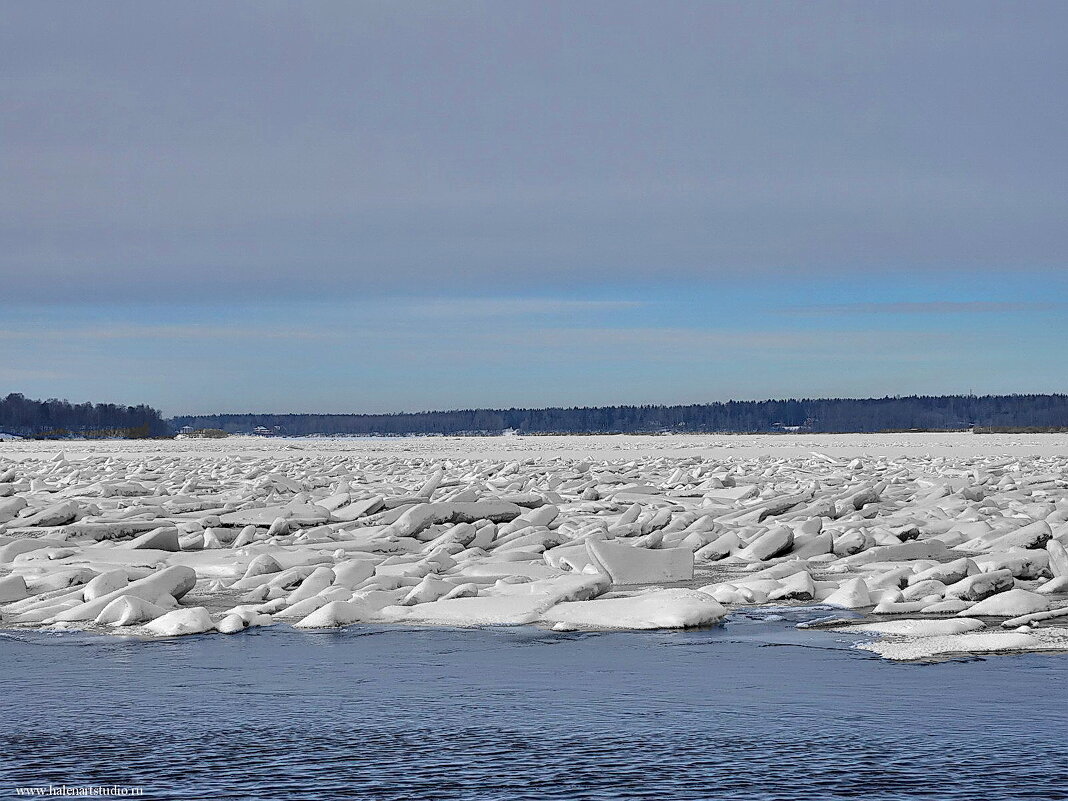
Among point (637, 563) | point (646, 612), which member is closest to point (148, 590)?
point (646, 612)

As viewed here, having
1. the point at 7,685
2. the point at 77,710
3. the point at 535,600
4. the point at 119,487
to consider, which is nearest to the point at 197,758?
the point at 77,710

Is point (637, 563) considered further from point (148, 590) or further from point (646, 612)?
Answer: point (148, 590)

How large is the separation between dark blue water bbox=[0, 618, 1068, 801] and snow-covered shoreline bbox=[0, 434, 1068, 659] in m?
0.54

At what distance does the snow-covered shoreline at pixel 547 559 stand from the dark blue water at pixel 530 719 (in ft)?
1.79

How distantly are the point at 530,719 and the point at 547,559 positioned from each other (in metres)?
4.40

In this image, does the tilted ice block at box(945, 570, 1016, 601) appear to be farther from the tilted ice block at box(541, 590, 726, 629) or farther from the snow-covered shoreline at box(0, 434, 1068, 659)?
the tilted ice block at box(541, 590, 726, 629)

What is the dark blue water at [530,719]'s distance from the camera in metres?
3.84

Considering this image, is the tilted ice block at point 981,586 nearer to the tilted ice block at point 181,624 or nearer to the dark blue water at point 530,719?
the dark blue water at point 530,719

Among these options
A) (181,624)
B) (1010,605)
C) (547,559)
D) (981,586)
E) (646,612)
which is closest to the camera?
(181,624)

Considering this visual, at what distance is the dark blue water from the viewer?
384 centimetres

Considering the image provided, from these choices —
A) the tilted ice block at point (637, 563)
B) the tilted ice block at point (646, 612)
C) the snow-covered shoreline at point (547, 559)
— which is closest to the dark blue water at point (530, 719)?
the tilted ice block at point (646, 612)

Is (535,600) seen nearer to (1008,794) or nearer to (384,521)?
(1008,794)

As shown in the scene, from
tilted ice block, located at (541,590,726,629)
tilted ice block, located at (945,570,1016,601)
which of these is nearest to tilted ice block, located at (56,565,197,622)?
tilted ice block, located at (541,590,726,629)

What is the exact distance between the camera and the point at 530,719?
4688mm
